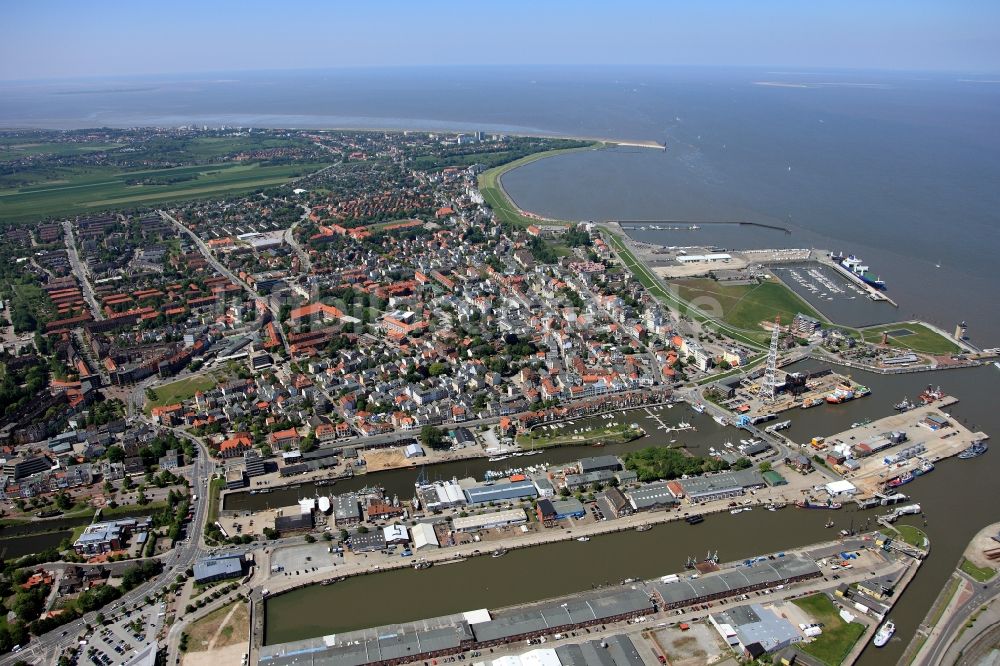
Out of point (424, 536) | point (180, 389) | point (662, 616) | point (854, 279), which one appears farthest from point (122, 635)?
point (854, 279)

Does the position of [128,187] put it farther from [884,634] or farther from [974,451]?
[884,634]

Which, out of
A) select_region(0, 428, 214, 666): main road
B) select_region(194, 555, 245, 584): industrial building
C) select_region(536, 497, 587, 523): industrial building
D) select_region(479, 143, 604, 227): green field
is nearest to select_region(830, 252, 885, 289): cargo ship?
select_region(479, 143, 604, 227): green field

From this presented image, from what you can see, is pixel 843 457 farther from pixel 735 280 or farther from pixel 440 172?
pixel 440 172

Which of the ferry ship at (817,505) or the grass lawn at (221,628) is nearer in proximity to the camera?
the grass lawn at (221,628)

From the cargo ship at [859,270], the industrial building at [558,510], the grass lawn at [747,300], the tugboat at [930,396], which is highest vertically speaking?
the cargo ship at [859,270]

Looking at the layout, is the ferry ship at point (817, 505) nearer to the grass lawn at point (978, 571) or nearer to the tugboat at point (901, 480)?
the tugboat at point (901, 480)

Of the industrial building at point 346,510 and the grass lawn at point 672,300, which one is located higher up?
the grass lawn at point 672,300

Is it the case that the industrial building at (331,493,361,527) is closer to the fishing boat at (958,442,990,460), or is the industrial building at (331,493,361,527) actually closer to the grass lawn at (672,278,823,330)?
the fishing boat at (958,442,990,460)

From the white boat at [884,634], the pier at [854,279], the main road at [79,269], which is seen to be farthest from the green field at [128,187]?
the white boat at [884,634]
